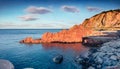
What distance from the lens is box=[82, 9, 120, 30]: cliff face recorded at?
3570 millimetres

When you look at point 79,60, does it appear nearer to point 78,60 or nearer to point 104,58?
point 78,60

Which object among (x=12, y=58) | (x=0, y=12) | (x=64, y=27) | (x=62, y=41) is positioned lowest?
(x=12, y=58)

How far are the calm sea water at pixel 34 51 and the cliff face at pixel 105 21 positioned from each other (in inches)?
15.7

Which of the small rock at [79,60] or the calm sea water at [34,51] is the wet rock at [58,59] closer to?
the calm sea water at [34,51]

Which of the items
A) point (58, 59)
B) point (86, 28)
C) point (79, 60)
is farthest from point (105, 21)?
point (58, 59)

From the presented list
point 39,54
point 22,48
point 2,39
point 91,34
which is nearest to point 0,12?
point 2,39

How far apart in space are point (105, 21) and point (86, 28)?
34 cm

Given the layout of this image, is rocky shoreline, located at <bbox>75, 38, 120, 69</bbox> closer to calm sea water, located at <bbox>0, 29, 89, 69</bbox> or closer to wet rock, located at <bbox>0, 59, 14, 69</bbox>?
calm sea water, located at <bbox>0, 29, 89, 69</bbox>

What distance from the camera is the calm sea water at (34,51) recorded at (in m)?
3.39

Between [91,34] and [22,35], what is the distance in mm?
1107

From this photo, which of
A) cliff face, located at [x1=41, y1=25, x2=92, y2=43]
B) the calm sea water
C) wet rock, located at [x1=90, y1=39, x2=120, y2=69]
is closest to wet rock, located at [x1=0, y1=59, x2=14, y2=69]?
the calm sea water

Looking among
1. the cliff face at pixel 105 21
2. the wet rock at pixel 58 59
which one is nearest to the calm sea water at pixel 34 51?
the wet rock at pixel 58 59

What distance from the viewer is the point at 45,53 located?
11.4 feet

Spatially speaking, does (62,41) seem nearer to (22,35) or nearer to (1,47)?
(22,35)
